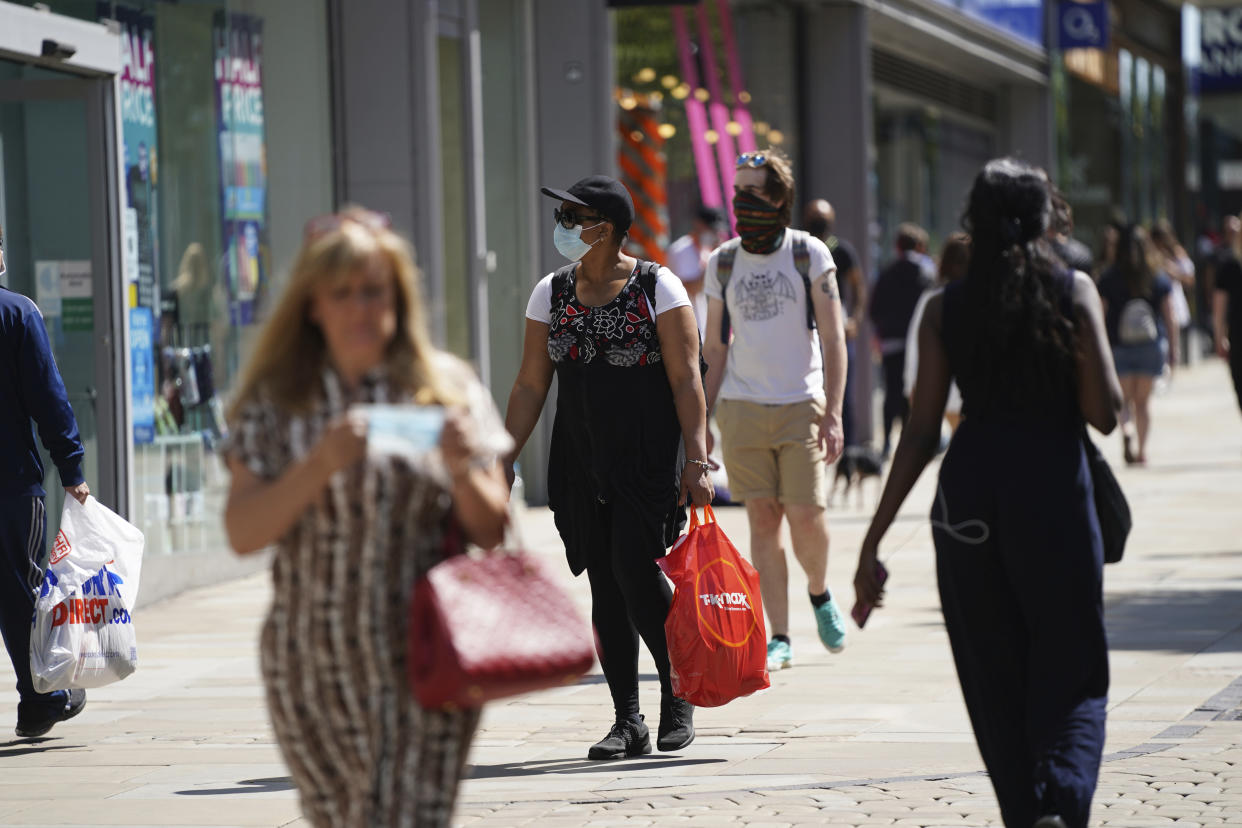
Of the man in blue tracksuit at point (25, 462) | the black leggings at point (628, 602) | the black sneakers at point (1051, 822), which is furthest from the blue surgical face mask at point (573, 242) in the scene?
the black sneakers at point (1051, 822)

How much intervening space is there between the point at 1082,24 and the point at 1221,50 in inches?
597

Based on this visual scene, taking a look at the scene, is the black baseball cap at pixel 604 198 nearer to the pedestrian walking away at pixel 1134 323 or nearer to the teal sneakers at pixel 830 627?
the teal sneakers at pixel 830 627

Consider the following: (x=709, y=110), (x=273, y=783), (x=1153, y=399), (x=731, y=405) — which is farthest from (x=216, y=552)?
(x=1153, y=399)

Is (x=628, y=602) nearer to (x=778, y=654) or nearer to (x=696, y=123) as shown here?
(x=778, y=654)

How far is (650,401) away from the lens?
666cm

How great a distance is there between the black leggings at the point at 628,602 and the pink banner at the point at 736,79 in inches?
468

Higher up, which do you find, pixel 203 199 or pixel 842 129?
pixel 842 129

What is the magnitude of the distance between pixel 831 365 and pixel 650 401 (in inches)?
66.9

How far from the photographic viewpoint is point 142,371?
35.2 ft

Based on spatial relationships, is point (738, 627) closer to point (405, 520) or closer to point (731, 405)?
point (731, 405)

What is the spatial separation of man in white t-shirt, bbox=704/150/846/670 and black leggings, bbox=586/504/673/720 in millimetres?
1489

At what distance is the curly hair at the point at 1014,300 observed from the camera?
177 inches

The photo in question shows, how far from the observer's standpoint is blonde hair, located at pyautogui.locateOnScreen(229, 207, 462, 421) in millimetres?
3510

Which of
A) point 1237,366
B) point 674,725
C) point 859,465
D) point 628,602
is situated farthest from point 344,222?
point 859,465
